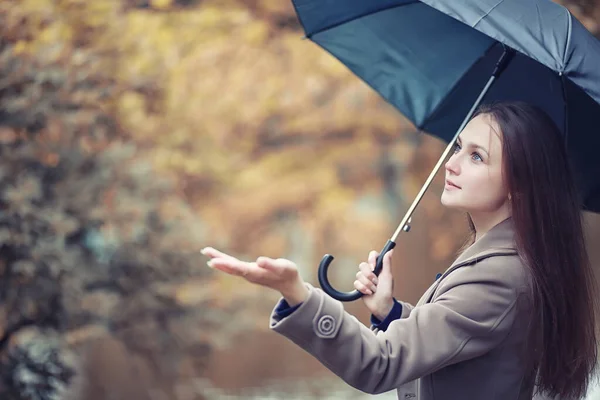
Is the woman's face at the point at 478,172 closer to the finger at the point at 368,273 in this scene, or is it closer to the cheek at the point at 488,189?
the cheek at the point at 488,189

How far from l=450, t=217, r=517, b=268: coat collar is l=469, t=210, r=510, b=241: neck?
0.05 feet

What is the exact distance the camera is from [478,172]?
160 centimetres

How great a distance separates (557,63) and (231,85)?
3.21 meters

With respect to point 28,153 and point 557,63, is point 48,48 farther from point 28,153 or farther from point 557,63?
point 557,63

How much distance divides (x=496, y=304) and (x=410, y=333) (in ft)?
0.63

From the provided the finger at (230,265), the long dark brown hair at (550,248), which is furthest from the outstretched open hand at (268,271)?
the long dark brown hair at (550,248)

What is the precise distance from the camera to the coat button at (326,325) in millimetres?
1241

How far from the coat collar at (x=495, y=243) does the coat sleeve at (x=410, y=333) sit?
2.7 inches

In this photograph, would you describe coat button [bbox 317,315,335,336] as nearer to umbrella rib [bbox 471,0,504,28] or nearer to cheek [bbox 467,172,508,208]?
cheek [bbox 467,172,508,208]

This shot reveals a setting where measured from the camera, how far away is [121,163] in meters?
4.29

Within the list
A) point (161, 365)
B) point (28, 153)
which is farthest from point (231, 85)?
point (161, 365)

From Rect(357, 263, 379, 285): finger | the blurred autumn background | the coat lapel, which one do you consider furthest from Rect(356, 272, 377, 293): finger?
the blurred autumn background

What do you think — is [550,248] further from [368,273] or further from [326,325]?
[326,325]

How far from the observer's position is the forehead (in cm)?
160
